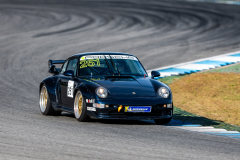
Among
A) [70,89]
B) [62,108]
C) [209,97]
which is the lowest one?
[62,108]

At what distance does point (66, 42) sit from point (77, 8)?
1192 centimetres

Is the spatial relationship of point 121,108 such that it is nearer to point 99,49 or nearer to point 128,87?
point 128,87

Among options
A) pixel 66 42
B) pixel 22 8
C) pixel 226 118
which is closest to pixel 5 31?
pixel 66 42

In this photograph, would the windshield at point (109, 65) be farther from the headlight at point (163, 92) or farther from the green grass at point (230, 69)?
the green grass at point (230, 69)

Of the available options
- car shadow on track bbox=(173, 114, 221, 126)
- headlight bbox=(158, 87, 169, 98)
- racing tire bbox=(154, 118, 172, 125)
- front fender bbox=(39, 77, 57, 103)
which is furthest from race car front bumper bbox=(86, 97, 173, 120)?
front fender bbox=(39, 77, 57, 103)

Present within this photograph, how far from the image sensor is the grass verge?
9.86 meters

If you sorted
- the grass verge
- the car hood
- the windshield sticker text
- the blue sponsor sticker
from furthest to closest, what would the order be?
1. the grass verge
2. the windshield sticker text
3. the car hood
4. the blue sponsor sticker

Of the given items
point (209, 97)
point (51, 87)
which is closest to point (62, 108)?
point (51, 87)

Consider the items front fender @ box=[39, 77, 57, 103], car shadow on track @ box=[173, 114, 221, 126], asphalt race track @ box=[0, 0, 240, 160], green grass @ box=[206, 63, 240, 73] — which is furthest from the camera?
green grass @ box=[206, 63, 240, 73]

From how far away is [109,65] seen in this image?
9.72 m

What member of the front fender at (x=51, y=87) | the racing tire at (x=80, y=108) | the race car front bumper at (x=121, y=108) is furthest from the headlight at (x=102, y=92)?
the front fender at (x=51, y=87)

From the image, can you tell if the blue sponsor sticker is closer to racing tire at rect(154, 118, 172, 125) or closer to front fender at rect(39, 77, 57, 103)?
racing tire at rect(154, 118, 172, 125)

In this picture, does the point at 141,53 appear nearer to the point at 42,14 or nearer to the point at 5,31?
the point at 5,31

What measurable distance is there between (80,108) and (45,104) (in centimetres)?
159
